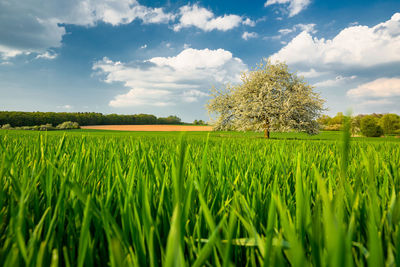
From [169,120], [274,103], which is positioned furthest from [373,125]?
[169,120]

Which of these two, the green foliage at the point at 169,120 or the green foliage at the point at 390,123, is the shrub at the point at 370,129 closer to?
the green foliage at the point at 390,123

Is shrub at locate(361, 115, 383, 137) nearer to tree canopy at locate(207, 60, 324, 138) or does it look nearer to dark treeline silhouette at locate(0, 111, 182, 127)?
tree canopy at locate(207, 60, 324, 138)

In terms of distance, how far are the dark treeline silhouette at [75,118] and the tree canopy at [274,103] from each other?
52.2 m

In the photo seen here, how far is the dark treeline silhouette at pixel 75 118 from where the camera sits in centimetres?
5362

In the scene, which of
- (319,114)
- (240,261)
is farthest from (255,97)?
(240,261)

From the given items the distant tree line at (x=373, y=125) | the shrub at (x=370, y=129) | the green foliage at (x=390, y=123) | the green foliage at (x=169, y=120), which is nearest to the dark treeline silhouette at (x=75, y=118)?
the green foliage at (x=169, y=120)

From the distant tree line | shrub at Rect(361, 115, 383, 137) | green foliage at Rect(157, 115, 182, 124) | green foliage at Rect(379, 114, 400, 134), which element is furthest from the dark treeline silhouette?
green foliage at Rect(379, 114, 400, 134)

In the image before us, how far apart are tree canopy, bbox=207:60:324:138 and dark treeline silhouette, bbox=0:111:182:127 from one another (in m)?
52.2

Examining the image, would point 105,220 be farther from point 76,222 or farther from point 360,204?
point 360,204

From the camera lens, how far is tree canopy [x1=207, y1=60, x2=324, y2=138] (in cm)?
1755

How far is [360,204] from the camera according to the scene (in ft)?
2.68

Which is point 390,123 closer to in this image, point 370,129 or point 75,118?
point 370,129

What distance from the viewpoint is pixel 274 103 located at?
57.2 feet

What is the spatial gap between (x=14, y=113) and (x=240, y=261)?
71.3 m
